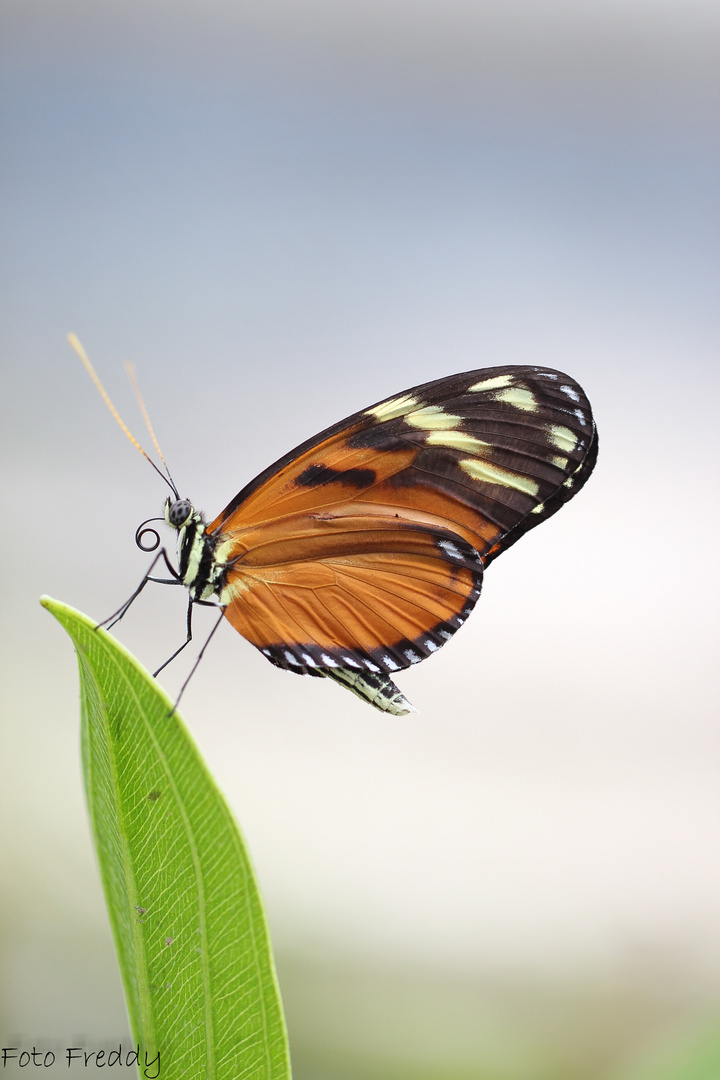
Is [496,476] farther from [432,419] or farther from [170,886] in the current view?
[170,886]

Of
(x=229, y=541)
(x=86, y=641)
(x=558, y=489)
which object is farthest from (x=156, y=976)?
(x=558, y=489)

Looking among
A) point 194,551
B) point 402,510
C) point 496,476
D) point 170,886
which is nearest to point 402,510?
point 402,510

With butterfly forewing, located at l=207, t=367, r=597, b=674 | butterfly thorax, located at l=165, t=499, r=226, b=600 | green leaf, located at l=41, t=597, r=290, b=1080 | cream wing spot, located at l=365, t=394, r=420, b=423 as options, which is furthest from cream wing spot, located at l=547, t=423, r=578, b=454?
green leaf, located at l=41, t=597, r=290, b=1080

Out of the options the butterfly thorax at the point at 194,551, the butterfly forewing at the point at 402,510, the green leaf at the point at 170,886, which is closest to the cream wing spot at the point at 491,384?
the butterfly forewing at the point at 402,510

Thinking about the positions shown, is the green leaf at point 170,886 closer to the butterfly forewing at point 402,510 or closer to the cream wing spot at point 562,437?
the butterfly forewing at point 402,510

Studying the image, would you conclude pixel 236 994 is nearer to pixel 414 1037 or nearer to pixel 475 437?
pixel 475 437

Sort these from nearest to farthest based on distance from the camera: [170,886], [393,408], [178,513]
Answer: [170,886], [178,513], [393,408]

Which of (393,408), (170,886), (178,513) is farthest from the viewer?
(393,408)
